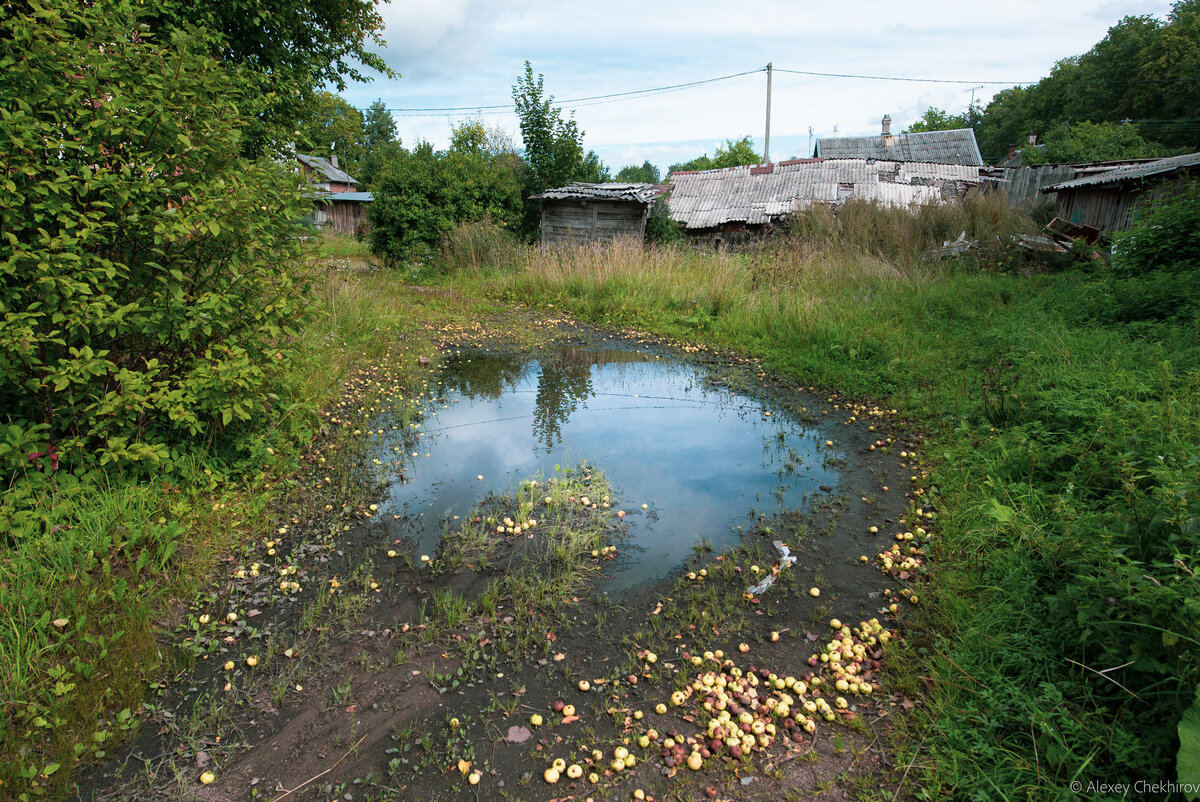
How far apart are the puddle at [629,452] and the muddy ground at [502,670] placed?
0.84 feet

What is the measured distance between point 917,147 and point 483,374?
3441 cm

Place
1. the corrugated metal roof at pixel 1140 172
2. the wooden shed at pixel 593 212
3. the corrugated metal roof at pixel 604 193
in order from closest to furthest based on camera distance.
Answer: the corrugated metal roof at pixel 1140 172 → the corrugated metal roof at pixel 604 193 → the wooden shed at pixel 593 212

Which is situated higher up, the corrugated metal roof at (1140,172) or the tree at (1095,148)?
the tree at (1095,148)

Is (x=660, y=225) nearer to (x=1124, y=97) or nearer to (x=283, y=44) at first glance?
(x=283, y=44)

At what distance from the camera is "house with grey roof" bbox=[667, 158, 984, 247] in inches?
784

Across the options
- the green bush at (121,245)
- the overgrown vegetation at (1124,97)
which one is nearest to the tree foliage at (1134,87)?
the overgrown vegetation at (1124,97)

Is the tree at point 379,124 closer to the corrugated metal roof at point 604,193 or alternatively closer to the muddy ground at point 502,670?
the corrugated metal roof at point 604,193

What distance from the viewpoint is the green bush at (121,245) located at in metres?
3.21

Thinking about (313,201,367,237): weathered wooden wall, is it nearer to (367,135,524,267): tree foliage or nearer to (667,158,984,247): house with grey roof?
(367,135,524,267): tree foliage

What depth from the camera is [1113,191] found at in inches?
627

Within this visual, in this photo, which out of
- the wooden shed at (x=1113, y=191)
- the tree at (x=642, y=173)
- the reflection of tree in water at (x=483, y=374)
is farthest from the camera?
the tree at (x=642, y=173)

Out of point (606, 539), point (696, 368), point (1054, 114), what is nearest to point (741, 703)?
point (606, 539)

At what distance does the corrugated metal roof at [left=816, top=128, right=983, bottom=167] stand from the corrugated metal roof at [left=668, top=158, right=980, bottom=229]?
10.8 m

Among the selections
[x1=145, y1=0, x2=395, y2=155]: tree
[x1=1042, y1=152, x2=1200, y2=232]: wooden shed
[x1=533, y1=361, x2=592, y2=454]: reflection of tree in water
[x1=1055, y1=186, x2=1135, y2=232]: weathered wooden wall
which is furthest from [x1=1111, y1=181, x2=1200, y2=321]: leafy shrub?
[x1=145, y1=0, x2=395, y2=155]: tree
